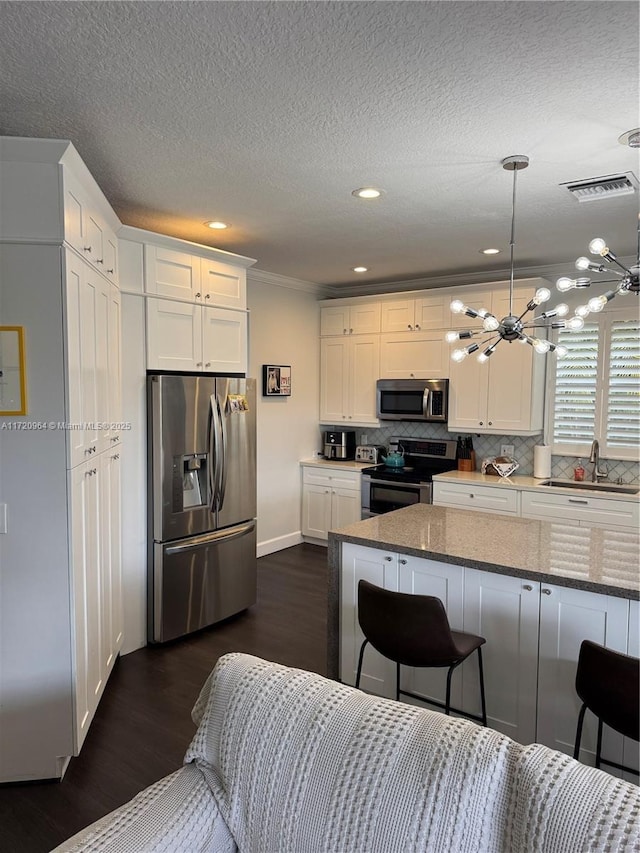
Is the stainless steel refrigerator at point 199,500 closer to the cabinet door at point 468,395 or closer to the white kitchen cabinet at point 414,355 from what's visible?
the white kitchen cabinet at point 414,355

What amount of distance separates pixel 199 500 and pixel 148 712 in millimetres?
1317

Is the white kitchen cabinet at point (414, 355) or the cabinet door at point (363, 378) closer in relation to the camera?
the white kitchen cabinet at point (414, 355)

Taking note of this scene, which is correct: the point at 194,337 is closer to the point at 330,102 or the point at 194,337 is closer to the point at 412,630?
the point at 330,102

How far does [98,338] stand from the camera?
2.72 meters

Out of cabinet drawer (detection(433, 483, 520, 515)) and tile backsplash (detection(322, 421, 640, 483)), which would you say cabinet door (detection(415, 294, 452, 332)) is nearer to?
tile backsplash (detection(322, 421, 640, 483))

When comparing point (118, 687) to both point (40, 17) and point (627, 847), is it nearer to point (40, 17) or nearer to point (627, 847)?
point (627, 847)

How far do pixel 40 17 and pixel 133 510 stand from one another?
2538 millimetres

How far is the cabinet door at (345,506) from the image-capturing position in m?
5.33

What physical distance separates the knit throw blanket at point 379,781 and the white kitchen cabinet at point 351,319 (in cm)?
439

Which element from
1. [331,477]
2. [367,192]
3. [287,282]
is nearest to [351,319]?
[287,282]

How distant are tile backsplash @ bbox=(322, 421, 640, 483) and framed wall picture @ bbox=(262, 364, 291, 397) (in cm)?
87

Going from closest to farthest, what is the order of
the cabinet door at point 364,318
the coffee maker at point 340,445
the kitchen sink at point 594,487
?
the kitchen sink at point 594,487 < the cabinet door at point 364,318 < the coffee maker at point 340,445

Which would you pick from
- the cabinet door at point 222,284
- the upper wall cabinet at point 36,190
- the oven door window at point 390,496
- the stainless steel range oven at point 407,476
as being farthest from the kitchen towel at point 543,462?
the upper wall cabinet at point 36,190

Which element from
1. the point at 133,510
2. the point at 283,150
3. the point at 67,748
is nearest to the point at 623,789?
the point at 67,748
